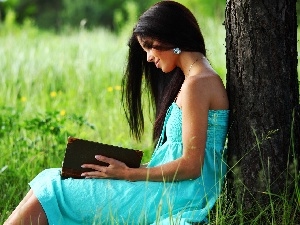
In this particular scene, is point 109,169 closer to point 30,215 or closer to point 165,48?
point 30,215

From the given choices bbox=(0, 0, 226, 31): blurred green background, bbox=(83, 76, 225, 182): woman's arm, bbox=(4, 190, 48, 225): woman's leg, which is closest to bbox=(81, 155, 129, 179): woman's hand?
bbox=(83, 76, 225, 182): woman's arm

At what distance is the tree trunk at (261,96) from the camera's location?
328 centimetres

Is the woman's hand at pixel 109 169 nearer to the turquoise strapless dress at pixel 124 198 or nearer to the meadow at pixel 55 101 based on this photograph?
the turquoise strapless dress at pixel 124 198

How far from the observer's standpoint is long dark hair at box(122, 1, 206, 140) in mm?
3381

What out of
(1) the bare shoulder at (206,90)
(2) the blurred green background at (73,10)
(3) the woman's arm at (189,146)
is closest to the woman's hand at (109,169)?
(3) the woman's arm at (189,146)

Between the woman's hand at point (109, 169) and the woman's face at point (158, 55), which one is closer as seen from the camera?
the woman's hand at point (109, 169)

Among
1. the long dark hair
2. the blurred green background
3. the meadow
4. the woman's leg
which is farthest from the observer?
the blurred green background

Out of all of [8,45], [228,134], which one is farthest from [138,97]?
[8,45]

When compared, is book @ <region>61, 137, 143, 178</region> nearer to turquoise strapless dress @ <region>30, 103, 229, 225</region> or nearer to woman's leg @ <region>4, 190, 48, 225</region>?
turquoise strapless dress @ <region>30, 103, 229, 225</region>

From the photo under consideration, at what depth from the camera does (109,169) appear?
10.8 feet

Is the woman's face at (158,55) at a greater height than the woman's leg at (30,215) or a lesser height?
greater

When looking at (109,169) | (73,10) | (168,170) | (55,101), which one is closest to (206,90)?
(168,170)

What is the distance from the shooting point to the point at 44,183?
3.27 meters

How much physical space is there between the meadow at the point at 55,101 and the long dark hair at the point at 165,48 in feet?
0.48
